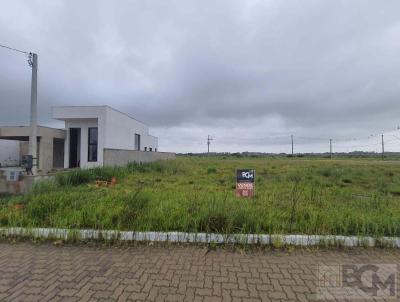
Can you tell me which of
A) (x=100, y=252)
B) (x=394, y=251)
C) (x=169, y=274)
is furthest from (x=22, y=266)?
(x=394, y=251)

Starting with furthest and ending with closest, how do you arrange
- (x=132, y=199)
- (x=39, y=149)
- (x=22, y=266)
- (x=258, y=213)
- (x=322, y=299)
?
(x=39, y=149), (x=132, y=199), (x=258, y=213), (x=22, y=266), (x=322, y=299)

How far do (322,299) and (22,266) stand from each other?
3.98 metres

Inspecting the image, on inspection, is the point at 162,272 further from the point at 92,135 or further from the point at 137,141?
the point at 137,141

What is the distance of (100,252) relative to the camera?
396cm

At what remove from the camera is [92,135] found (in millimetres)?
23156

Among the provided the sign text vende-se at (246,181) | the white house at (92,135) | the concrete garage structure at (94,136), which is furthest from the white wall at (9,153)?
the sign text vende-se at (246,181)

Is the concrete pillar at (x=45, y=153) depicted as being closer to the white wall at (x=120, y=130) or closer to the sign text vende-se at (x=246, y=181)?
the white wall at (x=120, y=130)

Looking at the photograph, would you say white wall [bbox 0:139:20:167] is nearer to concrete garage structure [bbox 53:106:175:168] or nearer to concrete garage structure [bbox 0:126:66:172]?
concrete garage structure [bbox 0:126:66:172]

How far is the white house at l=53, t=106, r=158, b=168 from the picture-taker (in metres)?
21.6

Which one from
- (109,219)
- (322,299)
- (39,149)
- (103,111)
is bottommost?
(322,299)

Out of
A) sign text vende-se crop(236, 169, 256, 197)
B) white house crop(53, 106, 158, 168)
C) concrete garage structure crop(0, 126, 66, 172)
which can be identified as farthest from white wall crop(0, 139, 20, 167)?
sign text vende-se crop(236, 169, 256, 197)

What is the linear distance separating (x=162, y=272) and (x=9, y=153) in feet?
126

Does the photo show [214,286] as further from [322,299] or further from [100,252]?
[100,252]

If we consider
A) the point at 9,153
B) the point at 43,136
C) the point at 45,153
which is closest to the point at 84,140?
the point at 43,136
